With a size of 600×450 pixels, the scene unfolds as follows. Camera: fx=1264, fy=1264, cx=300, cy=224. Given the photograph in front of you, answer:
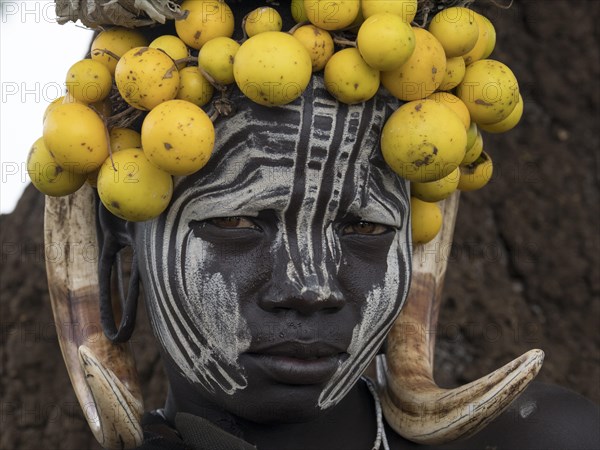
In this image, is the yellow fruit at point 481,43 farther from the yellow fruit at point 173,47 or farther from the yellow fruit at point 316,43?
the yellow fruit at point 173,47

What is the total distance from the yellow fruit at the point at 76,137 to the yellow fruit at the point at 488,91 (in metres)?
0.94

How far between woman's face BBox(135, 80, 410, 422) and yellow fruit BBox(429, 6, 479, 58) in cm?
23

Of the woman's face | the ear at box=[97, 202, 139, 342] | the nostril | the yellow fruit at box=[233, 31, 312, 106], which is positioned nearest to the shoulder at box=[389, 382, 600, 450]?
the woman's face

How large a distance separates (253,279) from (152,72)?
0.56 metres

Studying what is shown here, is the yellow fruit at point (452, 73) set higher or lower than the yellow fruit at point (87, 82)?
lower

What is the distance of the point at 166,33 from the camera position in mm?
3301

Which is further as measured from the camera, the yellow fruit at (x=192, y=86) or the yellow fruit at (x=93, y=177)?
the yellow fruit at (x=93, y=177)

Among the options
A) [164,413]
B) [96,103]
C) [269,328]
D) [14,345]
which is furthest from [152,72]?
[14,345]

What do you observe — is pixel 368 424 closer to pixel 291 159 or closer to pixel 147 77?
pixel 291 159

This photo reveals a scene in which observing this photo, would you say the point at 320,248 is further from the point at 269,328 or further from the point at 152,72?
the point at 152,72

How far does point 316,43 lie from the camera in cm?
307

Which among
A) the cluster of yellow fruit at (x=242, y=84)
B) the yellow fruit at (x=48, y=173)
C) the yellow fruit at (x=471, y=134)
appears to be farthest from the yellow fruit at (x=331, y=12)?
the yellow fruit at (x=48, y=173)

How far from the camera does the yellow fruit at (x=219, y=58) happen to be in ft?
→ 10.1

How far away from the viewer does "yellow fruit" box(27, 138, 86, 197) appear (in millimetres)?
3229
